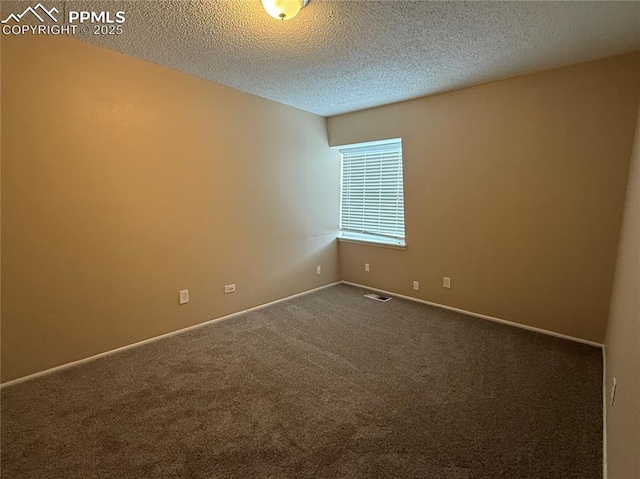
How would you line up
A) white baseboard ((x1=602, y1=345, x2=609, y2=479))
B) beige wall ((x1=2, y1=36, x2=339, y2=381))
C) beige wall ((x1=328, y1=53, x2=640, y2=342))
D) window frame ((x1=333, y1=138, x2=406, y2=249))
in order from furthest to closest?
window frame ((x1=333, y1=138, x2=406, y2=249)) < beige wall ((x1=328, y1=53, x2=640, y2=342)) < beige wall ((x1=2, y1=36, x2=339, y2=381)) < white baseboard ((x1=602, y1=345, x2=609, y2=479))

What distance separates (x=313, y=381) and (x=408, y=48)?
8.54 feet

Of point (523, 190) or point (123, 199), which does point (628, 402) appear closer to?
point (523, 190)

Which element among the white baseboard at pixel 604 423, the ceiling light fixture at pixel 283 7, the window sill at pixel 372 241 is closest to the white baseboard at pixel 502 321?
the white baseboard at pixel 604 423

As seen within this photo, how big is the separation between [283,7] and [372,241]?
120 inches

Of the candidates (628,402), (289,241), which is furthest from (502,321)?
(289,241)

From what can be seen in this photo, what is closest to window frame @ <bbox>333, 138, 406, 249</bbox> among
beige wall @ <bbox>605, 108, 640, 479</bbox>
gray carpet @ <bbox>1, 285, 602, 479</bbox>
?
gray carpet @ <bbox>1, 285, 602, 479</bbox>

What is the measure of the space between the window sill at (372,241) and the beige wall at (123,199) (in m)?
1.12

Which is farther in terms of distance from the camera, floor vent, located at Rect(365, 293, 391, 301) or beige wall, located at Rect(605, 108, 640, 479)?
floor vent, located at Rect(365, 293, 391, 301)

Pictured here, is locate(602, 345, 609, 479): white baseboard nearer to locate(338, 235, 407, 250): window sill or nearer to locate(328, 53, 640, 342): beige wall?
locate(328, 53, 640, 342): beige wall

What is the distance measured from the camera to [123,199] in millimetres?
2602

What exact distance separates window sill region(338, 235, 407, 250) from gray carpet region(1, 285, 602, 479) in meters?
1.31

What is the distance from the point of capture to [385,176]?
13.7 feet

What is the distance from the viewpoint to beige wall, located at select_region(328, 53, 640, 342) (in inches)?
100

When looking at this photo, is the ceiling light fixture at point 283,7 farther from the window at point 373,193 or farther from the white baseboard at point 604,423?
the white baseboard at point 604,423
